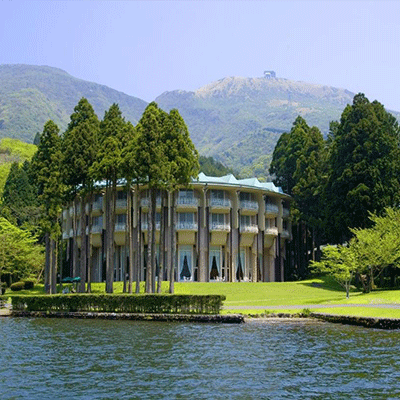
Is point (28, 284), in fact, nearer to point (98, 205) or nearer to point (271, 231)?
point (98, 205)

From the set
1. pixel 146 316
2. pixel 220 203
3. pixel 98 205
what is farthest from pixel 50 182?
pixel 146 316

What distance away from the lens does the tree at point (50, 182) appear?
60.6 meters

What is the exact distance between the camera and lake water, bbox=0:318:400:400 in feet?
59.7

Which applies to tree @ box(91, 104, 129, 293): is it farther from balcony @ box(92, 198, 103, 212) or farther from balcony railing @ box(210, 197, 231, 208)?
balcony railing @ box(210, 197, 231, 208)

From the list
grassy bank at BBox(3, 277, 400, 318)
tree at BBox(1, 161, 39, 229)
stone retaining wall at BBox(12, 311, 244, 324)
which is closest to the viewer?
stone retaining wall at BBox(12, 311, 244, 324)

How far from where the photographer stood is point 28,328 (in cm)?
3672

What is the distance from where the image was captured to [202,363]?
75.0 ft

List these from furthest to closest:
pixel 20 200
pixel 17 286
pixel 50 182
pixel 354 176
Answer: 1. pixel 20 200
2. pixel 17 286
3. pixel 354 176
4. pixel 50 182

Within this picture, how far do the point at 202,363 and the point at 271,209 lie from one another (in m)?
57.0

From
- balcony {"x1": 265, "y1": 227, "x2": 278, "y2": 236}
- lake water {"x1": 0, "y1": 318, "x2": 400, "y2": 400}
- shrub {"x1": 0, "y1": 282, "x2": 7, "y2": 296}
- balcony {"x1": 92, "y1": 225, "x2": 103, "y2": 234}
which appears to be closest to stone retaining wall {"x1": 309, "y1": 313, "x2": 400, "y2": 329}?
lake water {"x1": 0, "y1": 318, "x2": 400, "y2": 400}

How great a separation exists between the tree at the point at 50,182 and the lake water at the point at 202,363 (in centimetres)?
2647

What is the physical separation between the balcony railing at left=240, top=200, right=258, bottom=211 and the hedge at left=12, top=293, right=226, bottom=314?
32411 millimetres

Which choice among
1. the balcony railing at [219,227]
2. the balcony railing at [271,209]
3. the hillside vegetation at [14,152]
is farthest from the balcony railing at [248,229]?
the hillside vegetation at [14,152]

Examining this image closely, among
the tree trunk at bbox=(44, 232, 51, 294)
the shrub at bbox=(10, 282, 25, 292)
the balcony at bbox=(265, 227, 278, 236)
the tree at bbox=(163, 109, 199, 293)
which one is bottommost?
the shrub at bbox=(10, 282, 25, 292)
